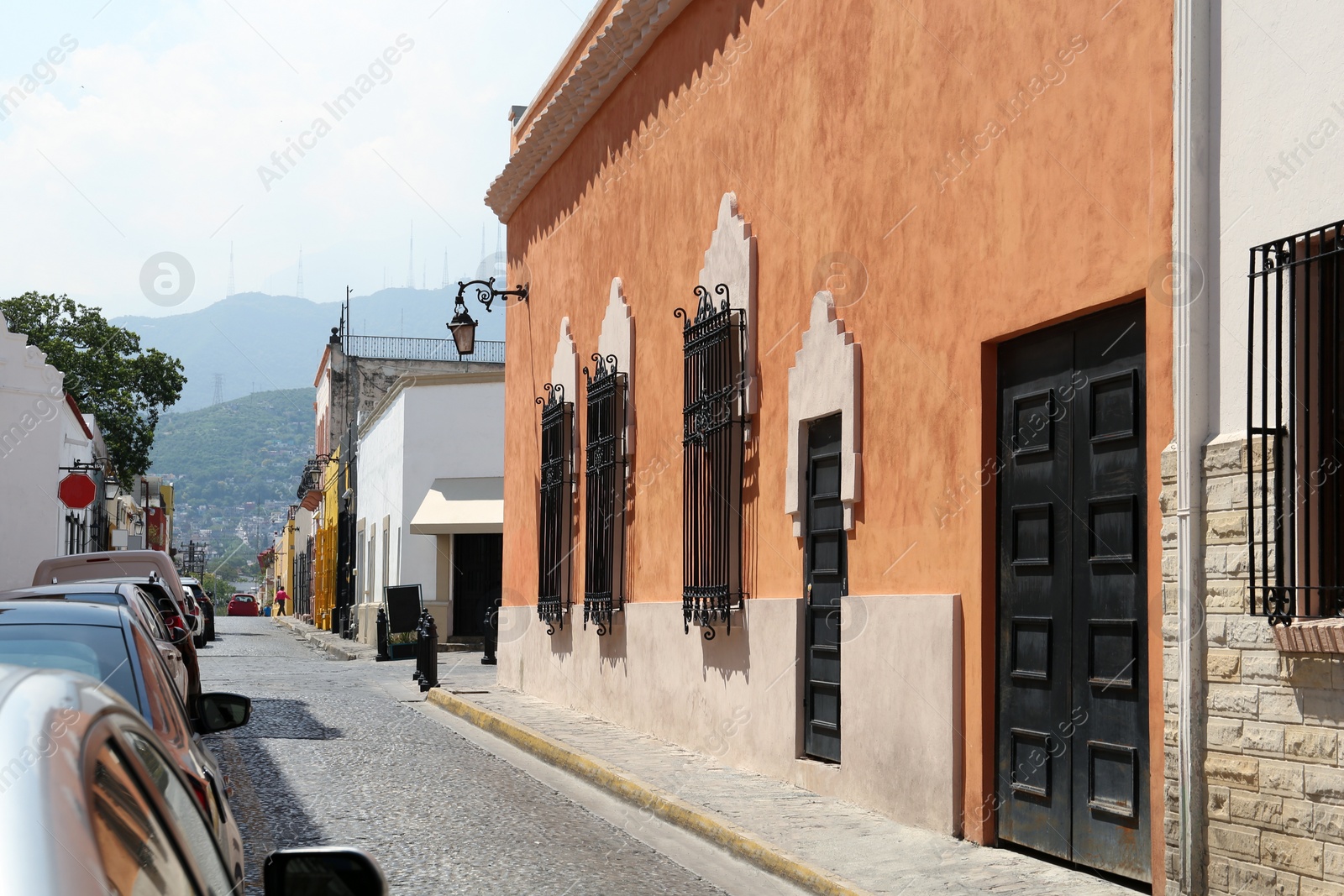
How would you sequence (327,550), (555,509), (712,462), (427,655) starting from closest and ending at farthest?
(712,462), (555,509), (427,655), (327,550)

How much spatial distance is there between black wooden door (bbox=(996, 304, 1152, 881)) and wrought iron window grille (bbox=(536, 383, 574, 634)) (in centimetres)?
907

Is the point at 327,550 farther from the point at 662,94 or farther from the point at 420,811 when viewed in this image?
the point at 420,811

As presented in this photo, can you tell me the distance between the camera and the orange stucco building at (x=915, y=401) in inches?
268

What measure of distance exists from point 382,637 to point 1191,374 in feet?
76.5

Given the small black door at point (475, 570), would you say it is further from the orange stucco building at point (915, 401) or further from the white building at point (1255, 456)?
the white building at point (1255, 456)

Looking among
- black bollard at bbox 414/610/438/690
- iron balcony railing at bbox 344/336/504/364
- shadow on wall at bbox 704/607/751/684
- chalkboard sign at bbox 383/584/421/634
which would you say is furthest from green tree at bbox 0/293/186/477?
shadow on wall at bbox 704/607/751/684

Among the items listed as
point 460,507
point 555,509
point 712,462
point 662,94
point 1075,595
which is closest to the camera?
point 1075,595

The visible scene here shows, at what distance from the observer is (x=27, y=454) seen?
103 ft

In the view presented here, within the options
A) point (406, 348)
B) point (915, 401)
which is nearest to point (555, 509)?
point (915, 401)

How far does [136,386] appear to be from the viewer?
48.4 m

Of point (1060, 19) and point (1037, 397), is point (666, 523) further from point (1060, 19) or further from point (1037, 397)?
point (1060, 19)

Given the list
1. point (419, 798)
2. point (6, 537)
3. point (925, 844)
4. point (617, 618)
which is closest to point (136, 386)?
point (6, 537)

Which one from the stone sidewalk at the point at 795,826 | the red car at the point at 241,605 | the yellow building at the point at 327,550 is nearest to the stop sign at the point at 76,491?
the yellow building at the point at 327,550

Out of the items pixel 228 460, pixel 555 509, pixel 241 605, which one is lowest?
pixel 241 605
